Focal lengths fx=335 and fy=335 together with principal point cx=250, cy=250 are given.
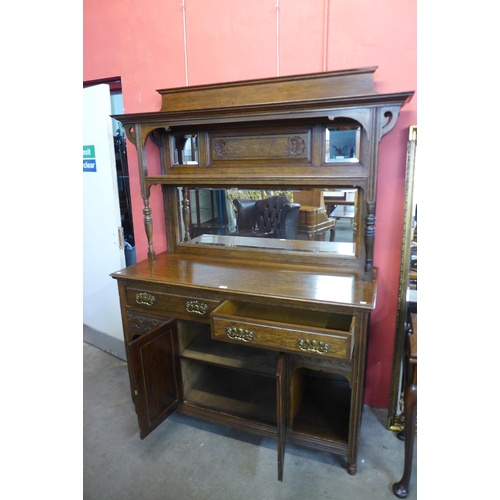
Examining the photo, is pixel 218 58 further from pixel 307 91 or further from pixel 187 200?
pixel 187 200

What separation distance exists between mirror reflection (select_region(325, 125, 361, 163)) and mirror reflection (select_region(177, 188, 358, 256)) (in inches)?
6.1

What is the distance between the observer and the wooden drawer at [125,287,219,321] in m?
1.57

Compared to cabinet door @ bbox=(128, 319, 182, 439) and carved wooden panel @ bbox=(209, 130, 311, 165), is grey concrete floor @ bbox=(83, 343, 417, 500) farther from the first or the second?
carved wooden panel @ bbox=(209, 130, 311, 165)

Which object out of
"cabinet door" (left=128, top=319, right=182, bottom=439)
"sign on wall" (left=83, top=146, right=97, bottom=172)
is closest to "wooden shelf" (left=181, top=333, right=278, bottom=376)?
"cabinet door" (left=128, top=319, right=182, bottom=439)

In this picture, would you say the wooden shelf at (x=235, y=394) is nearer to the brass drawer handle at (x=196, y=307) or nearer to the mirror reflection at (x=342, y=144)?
the brass drawer handle at (x=196, y=307)

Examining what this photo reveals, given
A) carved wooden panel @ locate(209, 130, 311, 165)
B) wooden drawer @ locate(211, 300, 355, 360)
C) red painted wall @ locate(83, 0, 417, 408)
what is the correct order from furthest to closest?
carved wooden panel @ locate(209, 130, 311, 165), red painted wall @ locate(83, 0, 417, 408), wooden drawer @ locate(211, 300, 355, 360)

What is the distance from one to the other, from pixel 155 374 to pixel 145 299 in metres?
0.37

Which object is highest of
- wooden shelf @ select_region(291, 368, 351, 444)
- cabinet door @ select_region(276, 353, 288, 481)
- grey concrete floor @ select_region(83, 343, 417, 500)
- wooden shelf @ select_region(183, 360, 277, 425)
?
cabinet door @ select_region(276, 353, 288, 481)

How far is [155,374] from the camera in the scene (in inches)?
63.4

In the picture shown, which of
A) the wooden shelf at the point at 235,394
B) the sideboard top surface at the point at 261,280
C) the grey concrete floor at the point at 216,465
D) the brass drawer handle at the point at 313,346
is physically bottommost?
the grey concrete floor at the point at 216,465

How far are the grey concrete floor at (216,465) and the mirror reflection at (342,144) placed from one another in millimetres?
1422

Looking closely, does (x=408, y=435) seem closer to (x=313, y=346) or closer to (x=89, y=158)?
(x=313, y=346)

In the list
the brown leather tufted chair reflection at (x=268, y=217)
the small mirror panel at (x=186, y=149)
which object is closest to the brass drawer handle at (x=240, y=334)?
the brown leather tufted chair reflection at (x=268, y=217)

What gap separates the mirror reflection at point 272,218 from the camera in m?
1.70
